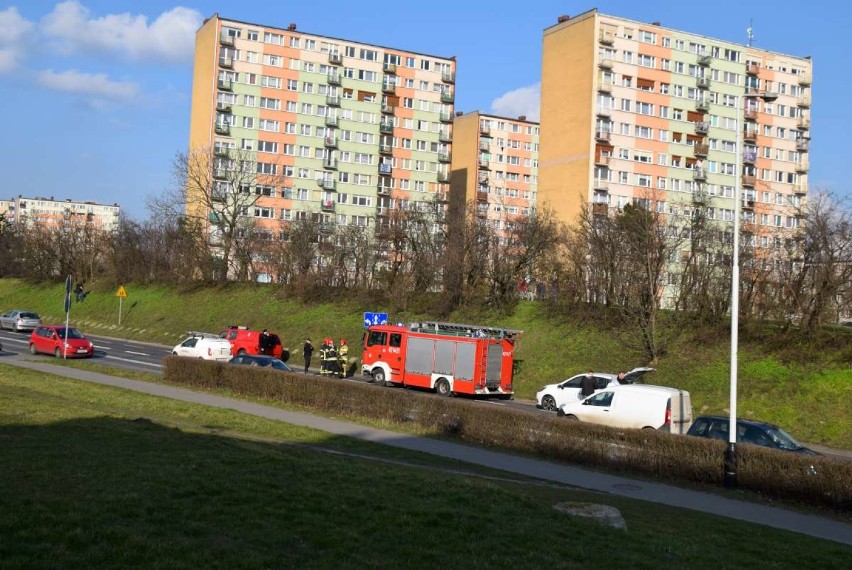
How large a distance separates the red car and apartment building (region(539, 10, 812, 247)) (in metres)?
40.4

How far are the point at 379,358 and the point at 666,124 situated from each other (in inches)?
1947

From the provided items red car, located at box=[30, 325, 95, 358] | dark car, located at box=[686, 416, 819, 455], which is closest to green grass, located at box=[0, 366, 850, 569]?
dark car, located at box=[686, 416, 819, 455]

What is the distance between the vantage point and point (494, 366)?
34.8 m

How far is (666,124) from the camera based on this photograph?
77.0 meters

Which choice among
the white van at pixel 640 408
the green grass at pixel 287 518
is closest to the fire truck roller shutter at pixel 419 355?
the white van at pixel 640 408

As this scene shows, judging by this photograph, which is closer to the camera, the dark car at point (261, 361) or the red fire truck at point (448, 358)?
the dark car at point (261, 361)

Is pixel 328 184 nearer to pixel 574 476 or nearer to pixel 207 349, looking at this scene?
pixel 207 349

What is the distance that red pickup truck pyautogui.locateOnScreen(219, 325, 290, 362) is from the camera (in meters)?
44.7

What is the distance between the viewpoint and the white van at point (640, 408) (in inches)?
882

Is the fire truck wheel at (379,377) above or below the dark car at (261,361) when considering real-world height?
below

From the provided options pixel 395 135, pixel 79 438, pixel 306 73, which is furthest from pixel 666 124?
pixel 79 438

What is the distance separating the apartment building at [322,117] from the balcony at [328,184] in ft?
0.34

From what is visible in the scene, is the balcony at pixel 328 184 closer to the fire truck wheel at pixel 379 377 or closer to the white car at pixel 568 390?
the fire truck wheel at pixel 379 377

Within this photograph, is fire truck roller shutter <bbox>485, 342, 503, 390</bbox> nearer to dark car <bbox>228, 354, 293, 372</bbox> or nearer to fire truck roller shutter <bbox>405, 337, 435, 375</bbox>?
fire truck roller shutter <bbox>405, 337, 435, 375</bbox>
